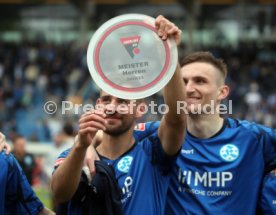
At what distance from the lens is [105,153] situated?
3584mm

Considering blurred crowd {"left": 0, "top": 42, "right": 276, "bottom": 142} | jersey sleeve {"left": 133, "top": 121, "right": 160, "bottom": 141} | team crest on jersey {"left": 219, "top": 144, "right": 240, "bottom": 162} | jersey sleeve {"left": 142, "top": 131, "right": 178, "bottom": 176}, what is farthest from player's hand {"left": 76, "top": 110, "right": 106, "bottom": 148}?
blurred crowd {"left": 0, "top": 42, "right": 276, "bottom": 142}

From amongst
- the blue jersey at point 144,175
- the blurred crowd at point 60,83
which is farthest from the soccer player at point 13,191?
the blurred crowd at point 60,83

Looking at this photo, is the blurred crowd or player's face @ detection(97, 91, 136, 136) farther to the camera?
the blurred crowd

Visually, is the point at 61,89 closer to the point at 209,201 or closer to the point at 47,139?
the point at 47,139

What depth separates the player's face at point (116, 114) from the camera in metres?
A: 3.46

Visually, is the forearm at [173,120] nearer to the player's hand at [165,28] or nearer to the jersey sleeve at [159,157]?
the jersey sleeve at [159,157]

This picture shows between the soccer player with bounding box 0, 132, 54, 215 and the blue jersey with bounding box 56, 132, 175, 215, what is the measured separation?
0.30 metres

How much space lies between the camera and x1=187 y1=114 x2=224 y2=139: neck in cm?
413

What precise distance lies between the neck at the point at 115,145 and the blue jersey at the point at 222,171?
0.83ft

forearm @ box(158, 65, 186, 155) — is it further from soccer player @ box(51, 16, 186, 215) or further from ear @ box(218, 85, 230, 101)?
ear @ box(218, 85, 230, 101)

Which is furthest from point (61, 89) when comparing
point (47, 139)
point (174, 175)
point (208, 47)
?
point (174, 175)

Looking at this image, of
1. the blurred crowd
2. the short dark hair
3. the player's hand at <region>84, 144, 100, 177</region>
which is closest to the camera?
the player's hand at <region>84, 144, 100, 177</region>

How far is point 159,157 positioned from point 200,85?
2.56 feet

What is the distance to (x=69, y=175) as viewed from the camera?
10.5 ft
